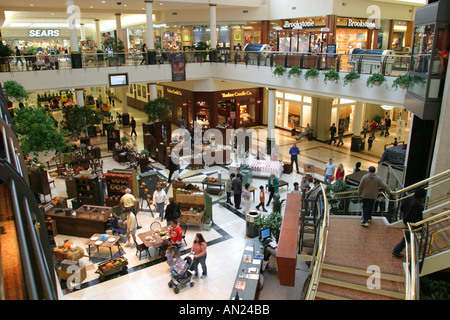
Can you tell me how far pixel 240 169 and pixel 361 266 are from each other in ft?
28.6

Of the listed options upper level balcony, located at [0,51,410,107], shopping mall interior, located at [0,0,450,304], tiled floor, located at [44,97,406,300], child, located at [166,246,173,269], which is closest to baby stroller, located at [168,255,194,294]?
shopping mall interior, located at [0,0,450,304]

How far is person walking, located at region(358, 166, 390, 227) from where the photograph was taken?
784 cm

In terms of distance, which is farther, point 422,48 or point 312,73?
point 312,73

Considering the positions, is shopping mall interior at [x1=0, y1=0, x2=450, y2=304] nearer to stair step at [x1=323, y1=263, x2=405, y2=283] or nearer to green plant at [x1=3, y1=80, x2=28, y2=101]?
stair step at [x1=323, y1=263, x2=405, y2=283]

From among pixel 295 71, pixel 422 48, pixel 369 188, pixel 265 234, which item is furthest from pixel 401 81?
pixel 265 234

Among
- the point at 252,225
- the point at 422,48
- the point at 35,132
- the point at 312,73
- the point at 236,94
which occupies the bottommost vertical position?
the point at 252,225

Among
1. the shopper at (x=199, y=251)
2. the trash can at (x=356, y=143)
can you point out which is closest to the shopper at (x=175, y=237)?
the shopper at (x=199, y=251)

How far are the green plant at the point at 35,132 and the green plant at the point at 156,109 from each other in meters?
7.48

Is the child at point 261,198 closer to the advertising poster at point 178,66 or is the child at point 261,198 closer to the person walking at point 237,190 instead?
the person walking at point 237,190

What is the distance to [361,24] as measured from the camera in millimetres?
23062

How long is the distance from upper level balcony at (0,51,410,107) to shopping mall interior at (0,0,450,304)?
0.22ft

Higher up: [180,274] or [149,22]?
[149,22]

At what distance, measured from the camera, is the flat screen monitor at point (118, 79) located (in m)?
19.5

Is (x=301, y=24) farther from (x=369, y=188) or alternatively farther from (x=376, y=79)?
(x=369, y=188)
